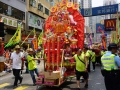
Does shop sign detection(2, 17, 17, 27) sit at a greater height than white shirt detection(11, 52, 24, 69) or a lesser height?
greater

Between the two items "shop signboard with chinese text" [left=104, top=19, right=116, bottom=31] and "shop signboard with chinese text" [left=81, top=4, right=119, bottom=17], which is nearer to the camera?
"shop signboard with chinese text" [left=81, top=4, right=119, bottom=17]

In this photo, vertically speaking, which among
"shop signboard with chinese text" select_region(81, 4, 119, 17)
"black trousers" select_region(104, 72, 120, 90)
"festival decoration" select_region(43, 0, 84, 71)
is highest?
"shop signboard with chinese text" select_region(81, 4, 119, 17)

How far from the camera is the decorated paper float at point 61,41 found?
8.59 meters

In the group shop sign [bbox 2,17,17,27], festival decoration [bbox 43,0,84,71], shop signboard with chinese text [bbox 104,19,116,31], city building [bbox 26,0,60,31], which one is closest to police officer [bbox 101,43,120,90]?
festival decoration [bbox 43,0,84,71]

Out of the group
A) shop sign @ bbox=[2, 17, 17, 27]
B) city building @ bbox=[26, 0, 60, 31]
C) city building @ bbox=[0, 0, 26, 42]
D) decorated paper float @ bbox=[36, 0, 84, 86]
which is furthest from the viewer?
city building @ bbox=[26, 0, 60, 31]

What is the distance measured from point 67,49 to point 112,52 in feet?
17.4

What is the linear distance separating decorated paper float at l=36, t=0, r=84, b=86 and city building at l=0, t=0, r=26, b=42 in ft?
43.9

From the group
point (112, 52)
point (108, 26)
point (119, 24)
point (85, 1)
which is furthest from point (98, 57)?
point (85, 1)

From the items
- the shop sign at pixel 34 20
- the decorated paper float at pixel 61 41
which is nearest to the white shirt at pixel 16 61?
the decorated paper float at pixel 61 41

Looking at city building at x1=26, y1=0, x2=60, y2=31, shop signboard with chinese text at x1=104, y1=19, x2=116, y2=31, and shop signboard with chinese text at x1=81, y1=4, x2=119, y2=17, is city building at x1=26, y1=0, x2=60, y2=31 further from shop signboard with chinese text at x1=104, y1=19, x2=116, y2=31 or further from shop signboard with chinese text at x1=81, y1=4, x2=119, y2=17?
shop signboard with chinese text at x1=104, y1=19, x2=116, y2=31

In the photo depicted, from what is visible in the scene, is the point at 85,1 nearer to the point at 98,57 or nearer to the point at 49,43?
the point at 98,57

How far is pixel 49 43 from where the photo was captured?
9.76m

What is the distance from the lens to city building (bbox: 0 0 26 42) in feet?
83.9

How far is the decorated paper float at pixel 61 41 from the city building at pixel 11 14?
13.4 meters
